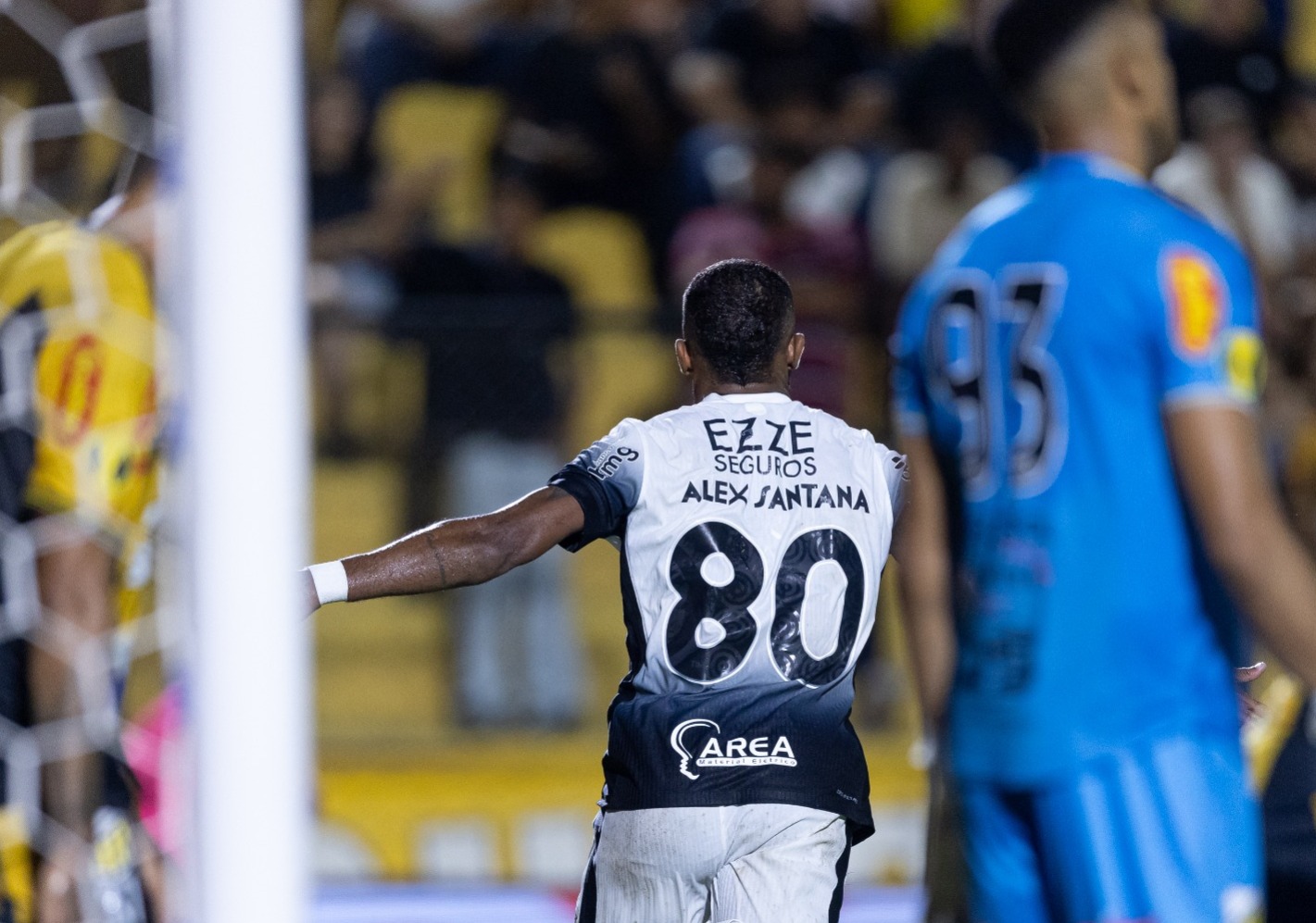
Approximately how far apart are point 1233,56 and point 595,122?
10.8 ft

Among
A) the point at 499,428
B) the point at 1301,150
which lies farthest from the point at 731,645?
the point at 1301,150

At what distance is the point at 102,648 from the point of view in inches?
128

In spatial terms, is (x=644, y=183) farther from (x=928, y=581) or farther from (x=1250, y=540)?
(x=1250, y=540)

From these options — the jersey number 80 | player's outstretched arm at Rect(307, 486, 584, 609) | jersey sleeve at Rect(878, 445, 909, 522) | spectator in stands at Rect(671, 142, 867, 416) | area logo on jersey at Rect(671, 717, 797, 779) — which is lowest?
area logo on jersey at Rect(671, 717, 797, 779)

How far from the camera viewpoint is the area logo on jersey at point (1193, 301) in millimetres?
2525

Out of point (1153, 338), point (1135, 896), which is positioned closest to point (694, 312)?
point (1153, 338)

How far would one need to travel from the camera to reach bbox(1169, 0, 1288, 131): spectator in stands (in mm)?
8625

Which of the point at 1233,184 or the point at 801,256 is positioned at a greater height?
the point at 1233,184

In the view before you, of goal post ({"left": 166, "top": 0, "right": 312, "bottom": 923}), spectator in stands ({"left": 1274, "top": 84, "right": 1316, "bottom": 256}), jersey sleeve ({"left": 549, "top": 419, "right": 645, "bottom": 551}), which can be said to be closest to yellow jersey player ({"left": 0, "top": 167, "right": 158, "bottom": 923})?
jersey sleeve ({"left": 549, "top": 419, "right": 645, "bottom": 551})

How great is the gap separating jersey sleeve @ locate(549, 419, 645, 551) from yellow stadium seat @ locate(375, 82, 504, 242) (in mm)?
5781

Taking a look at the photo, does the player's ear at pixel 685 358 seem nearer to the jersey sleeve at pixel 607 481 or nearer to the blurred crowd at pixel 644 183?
the jersey sleeve at pixel 607 481

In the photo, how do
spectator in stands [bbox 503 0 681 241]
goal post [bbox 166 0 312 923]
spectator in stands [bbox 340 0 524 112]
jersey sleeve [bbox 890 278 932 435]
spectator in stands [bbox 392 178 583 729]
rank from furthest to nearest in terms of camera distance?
spectator in stands [bbox 340 0 524 112] < spectator in stands [bbox 503 0 681 241] < spectator in stands [bbox 392 178 583 729] < jersey sleeve [bbox 890 278 932 435] < goal post [bbox 166 0 312 923]

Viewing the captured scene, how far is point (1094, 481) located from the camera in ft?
8.43

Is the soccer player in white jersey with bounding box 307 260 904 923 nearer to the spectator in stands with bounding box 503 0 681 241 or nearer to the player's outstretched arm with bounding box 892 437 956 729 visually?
the player's outstretched arm with bounding box 892 437 956 729
